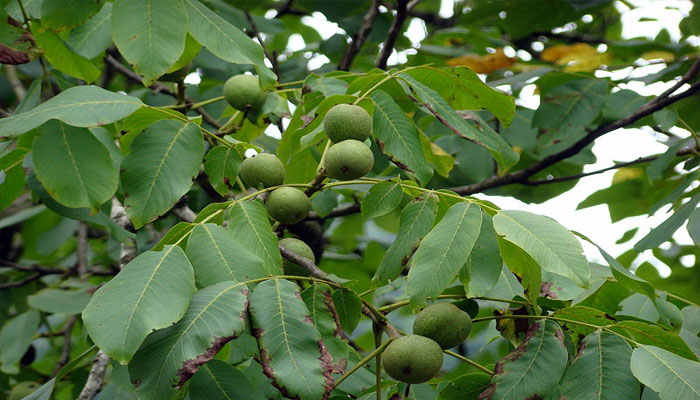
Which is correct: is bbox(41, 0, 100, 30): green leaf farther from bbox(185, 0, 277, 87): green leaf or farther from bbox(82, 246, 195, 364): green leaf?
bbox(82, 246, 195, 364): green leaf

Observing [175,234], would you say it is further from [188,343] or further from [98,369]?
[98,369]

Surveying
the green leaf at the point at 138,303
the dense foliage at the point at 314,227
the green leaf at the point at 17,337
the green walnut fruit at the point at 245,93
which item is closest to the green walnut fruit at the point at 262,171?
the dense foliage at the point at 314,227

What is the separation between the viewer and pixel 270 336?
1242mm

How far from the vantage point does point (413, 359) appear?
132 centimetres

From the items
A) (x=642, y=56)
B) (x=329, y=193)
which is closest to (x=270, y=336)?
(x=329, y=193)

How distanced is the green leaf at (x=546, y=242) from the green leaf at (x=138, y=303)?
22.6 inches

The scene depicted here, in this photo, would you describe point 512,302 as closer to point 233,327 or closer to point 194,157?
point 233,327

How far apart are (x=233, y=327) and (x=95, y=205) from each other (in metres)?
0.55

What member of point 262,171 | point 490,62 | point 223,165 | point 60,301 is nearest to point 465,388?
point 262,171

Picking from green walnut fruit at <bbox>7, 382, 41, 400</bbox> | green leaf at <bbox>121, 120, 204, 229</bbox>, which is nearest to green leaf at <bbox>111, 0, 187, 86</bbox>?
green leaf at <bbox>121, 120, 204, 229</bbox>

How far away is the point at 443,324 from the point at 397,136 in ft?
1.63

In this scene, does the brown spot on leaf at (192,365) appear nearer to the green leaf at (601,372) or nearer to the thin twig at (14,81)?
the green leaf at (601,372)

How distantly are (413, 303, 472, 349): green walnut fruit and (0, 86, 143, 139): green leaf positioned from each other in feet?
2.40

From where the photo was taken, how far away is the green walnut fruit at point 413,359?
4.36 ft
